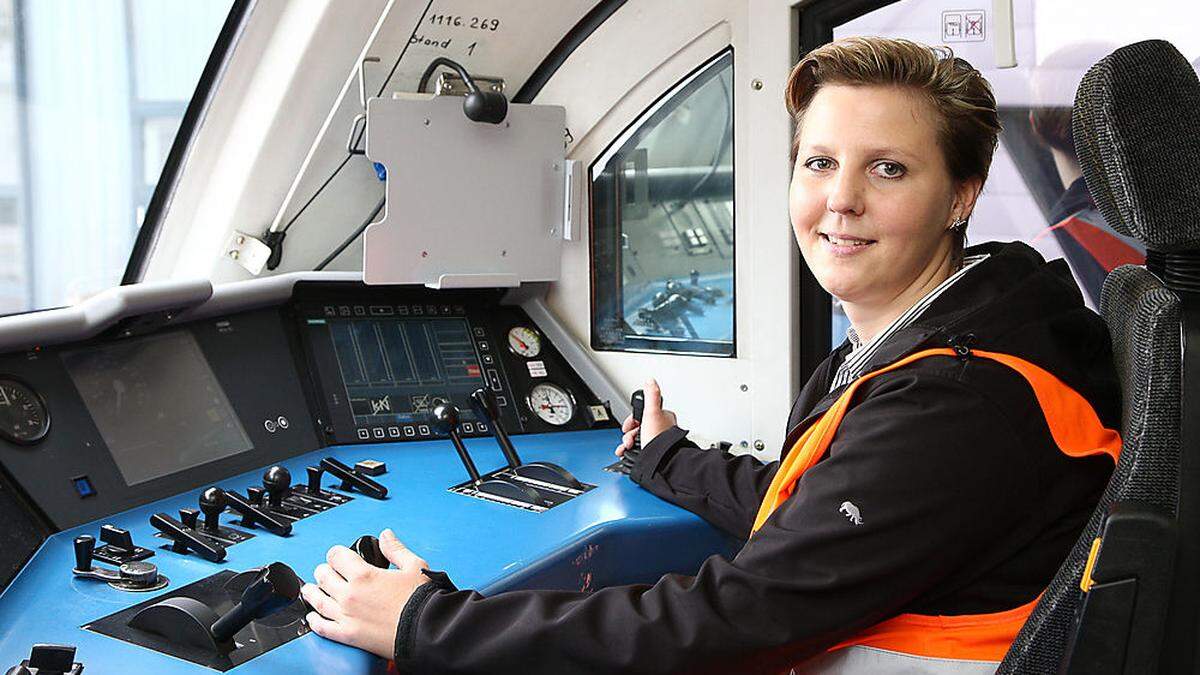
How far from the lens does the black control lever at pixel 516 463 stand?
6.73 feet

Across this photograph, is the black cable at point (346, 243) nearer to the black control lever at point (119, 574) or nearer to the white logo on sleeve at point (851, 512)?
the black control lever at point (119, 574)

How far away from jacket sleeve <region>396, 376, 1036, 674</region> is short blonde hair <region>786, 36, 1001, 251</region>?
1.19 ft

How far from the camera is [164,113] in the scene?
243 centimetres

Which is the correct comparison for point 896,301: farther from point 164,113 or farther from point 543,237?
point 164,113

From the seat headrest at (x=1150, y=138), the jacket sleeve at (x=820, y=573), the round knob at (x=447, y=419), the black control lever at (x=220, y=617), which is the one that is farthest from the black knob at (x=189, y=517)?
the seat headrest at (x=1150, y=138)

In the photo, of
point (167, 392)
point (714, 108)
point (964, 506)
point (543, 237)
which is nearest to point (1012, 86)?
point (714, 108)

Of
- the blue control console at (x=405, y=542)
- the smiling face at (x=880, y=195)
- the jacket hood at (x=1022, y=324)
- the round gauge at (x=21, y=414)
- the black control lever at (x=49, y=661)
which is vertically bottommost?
the blue control console at (x=405, y=542)

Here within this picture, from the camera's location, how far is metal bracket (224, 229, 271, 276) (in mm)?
2482

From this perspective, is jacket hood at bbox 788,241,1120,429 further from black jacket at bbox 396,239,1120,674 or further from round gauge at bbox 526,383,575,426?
round gauge at bbox 526,383,575,426

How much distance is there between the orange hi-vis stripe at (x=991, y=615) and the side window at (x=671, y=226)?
1370 mm

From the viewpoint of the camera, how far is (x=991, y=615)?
1100 millimetres

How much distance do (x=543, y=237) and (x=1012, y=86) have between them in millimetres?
1092

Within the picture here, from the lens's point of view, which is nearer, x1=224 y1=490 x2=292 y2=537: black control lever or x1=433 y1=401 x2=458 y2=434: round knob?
x1=224 y1=490 x2=292 y2=537: black control lever

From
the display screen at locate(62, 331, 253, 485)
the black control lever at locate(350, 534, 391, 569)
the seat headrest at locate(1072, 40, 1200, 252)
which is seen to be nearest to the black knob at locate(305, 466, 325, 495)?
the display screen at locate(62, 331, 253, 485)
